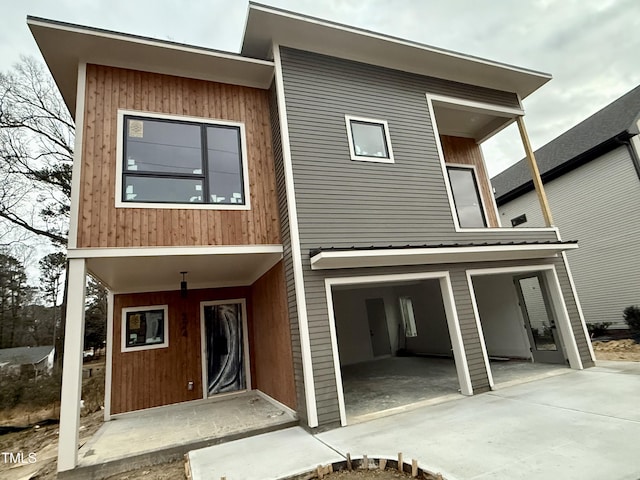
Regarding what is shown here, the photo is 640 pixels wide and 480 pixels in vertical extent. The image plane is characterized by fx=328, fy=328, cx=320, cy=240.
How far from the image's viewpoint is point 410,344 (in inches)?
445

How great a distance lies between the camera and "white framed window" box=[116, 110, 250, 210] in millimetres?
4895

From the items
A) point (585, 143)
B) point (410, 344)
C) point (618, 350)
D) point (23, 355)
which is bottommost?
point (618, 350)

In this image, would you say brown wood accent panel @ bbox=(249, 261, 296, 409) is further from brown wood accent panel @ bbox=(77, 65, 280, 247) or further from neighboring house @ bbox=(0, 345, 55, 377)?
neighboring house @ bbox=(0, 345, 55, 377)

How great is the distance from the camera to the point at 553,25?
10234 mm

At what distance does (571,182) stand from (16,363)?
2047 centimetres

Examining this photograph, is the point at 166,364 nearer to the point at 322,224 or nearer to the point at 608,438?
the point at 322,224

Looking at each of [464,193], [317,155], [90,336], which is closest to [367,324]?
[464,193]

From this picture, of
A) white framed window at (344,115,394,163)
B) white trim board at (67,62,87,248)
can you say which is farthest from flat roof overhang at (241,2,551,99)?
white trim board at (67,62,87,248)

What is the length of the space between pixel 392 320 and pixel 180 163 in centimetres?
A: 904

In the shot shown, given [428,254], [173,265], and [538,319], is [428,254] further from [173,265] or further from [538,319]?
[538,319]

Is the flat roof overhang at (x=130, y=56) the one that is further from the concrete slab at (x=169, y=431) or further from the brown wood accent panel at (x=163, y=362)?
the concrete slab at (x=169, y=431)

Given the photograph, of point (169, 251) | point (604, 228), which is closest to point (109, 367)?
point (169, 251)

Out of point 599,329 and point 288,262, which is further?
point 599,329

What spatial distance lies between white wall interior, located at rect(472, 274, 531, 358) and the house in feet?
0.32
